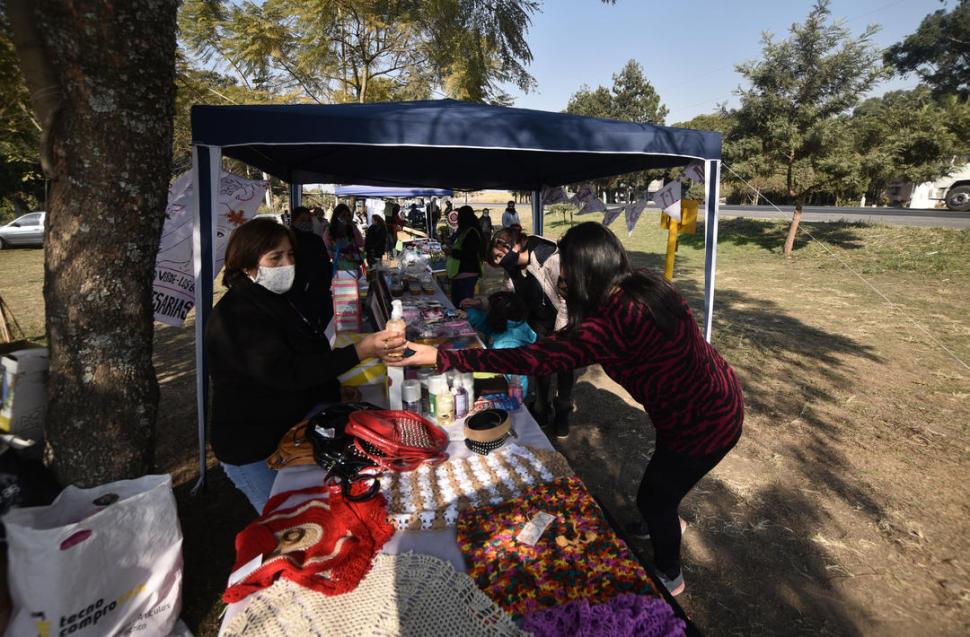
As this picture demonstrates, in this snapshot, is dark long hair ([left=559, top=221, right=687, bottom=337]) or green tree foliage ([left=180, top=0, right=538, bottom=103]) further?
green tree foliage ([left=180, top=0, right=538, bottom=103])

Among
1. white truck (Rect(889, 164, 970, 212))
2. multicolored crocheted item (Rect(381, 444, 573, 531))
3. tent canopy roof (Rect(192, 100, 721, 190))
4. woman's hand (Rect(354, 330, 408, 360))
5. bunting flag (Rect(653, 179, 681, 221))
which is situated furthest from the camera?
white truck (Rect(889, 164, 970, 212))

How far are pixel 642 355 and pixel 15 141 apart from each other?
61.7 feet

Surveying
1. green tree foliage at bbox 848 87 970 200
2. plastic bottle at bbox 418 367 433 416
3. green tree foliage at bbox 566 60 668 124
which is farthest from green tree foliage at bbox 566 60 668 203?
plastic bottle at bbox 418 367 433 416

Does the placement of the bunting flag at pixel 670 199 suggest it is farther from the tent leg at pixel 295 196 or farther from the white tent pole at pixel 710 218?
the tent leg at pixel 295 196

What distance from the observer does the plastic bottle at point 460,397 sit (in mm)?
2193

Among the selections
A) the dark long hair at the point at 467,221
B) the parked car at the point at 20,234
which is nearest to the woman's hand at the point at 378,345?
the dark long hair at the point at 467,221

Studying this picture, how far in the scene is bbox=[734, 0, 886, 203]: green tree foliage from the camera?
10.9 metres

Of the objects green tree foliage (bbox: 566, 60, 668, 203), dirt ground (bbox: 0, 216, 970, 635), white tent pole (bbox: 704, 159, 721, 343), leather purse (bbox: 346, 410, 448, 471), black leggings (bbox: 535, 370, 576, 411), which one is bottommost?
dirt ground (bbox: 0, 216, 970, 635)

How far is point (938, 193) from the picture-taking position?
24969 millimetres

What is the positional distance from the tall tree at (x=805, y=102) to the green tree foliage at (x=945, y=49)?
39.8 metres

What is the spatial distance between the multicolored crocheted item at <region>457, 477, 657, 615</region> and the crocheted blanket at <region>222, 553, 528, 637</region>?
0.06 m

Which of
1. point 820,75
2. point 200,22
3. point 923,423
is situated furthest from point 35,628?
point 820,75

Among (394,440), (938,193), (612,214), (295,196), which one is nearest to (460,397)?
(394,440)

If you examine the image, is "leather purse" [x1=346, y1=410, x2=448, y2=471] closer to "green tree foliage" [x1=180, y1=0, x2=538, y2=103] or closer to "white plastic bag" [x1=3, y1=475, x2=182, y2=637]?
"white plastic bag" [x1=3, y1=475, x2=182, y2=637]
